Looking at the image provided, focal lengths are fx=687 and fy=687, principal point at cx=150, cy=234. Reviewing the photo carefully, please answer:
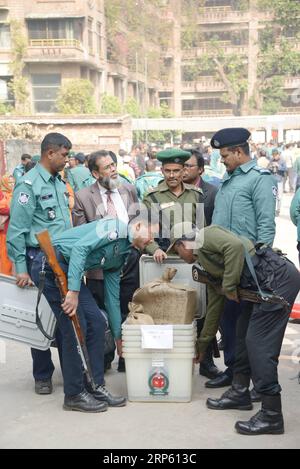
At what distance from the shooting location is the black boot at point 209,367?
17.6 ft

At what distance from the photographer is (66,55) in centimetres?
4272

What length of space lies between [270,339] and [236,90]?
56.3m

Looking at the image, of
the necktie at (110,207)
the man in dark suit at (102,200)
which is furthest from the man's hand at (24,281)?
the necktie at (110,207)

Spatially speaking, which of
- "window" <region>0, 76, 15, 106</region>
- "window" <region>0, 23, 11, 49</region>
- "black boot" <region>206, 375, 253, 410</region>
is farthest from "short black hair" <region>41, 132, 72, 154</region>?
"window" <region>0, 23, 11, 49</region>

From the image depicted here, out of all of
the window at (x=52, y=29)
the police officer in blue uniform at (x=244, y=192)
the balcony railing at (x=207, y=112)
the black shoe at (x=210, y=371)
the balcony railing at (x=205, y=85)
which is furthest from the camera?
the balcony railing at (x=207, y=112)

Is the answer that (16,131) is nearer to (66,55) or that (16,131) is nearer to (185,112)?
(66,55)

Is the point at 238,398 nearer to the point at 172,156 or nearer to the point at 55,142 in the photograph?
the point at 172,156

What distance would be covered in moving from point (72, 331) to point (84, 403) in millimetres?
502

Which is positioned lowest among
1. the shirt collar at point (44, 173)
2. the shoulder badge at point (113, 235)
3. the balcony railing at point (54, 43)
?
the shoulder badge at point (113, 235)

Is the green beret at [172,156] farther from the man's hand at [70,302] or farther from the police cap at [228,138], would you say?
the man's hand at [70,302]

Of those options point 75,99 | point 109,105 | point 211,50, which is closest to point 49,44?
point 75,99

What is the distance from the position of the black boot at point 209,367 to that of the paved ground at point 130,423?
3.0 inches

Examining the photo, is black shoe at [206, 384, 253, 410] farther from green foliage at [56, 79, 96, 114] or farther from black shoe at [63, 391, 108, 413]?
green foliage at [56, 79, 96, 114]

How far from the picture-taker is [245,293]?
13.9 feet
